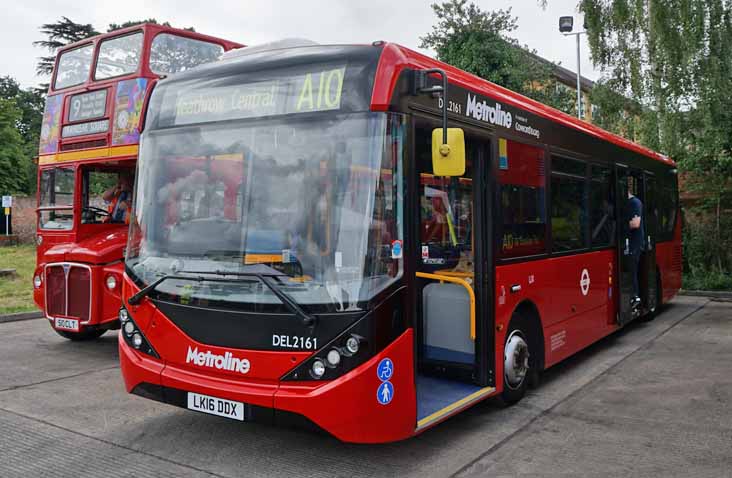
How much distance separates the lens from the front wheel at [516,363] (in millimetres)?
6203

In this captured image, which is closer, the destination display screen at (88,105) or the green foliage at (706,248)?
the destination display screen at (88,105)

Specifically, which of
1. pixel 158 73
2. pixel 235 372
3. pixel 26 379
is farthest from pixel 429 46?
pixel 235 372

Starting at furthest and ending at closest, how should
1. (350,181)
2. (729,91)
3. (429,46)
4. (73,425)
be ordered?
(429,46) → (729,91) → (73,425) → (350,181)

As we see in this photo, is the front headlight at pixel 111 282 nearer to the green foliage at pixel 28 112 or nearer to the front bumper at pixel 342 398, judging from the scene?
the front bumper at pixel 342 398

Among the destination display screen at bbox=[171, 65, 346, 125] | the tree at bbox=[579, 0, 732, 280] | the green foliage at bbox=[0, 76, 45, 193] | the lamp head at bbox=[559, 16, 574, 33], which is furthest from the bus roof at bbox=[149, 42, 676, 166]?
the green foliage at bbox=[0, 76, 45, 193]

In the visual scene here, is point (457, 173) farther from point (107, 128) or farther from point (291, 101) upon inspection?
point (107, 128)

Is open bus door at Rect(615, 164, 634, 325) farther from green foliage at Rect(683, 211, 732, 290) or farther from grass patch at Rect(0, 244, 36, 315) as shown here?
grass patch at Rect(0, 244, 36, 315)

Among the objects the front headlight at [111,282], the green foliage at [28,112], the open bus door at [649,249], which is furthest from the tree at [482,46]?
the green foliage at [28,112]

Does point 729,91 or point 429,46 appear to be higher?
point 429,46

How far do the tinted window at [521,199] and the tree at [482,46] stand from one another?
20.4m

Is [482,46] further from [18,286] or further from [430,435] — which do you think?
[430,435]

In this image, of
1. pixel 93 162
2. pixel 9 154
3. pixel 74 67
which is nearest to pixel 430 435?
pixel 93 162

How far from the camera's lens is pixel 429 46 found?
93.7ft

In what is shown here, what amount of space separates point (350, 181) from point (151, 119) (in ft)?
6.58
